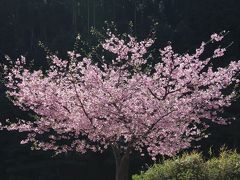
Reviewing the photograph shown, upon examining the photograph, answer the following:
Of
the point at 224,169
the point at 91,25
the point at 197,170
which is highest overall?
the point at 91,25

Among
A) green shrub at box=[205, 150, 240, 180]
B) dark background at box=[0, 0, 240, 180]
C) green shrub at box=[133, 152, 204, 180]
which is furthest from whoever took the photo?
dark background at box=[0, 0, 240, 180]

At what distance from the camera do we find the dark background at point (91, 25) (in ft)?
70.6

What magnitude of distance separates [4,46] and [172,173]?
18.3 meters

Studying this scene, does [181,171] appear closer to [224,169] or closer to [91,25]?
[224,169]

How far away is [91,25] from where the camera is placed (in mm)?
26828

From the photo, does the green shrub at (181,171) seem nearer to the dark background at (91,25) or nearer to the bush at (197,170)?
the bush at (197,170)

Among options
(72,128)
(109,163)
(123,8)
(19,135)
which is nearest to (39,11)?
(123,8)

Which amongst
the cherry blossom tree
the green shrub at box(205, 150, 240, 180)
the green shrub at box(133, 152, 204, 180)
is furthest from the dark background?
Result: the cherry blossom tree

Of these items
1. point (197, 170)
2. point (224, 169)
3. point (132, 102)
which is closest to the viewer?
point (132, 102)

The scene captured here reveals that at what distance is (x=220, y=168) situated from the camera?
8.61m

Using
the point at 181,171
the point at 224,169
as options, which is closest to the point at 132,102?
the point at 181,171

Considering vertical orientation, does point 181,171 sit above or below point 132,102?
below

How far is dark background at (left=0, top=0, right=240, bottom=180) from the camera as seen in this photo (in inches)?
847

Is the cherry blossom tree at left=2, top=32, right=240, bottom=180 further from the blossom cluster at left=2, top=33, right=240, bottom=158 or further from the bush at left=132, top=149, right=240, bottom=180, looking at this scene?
the bush at left=132, top=149, right=240, bottom=180
